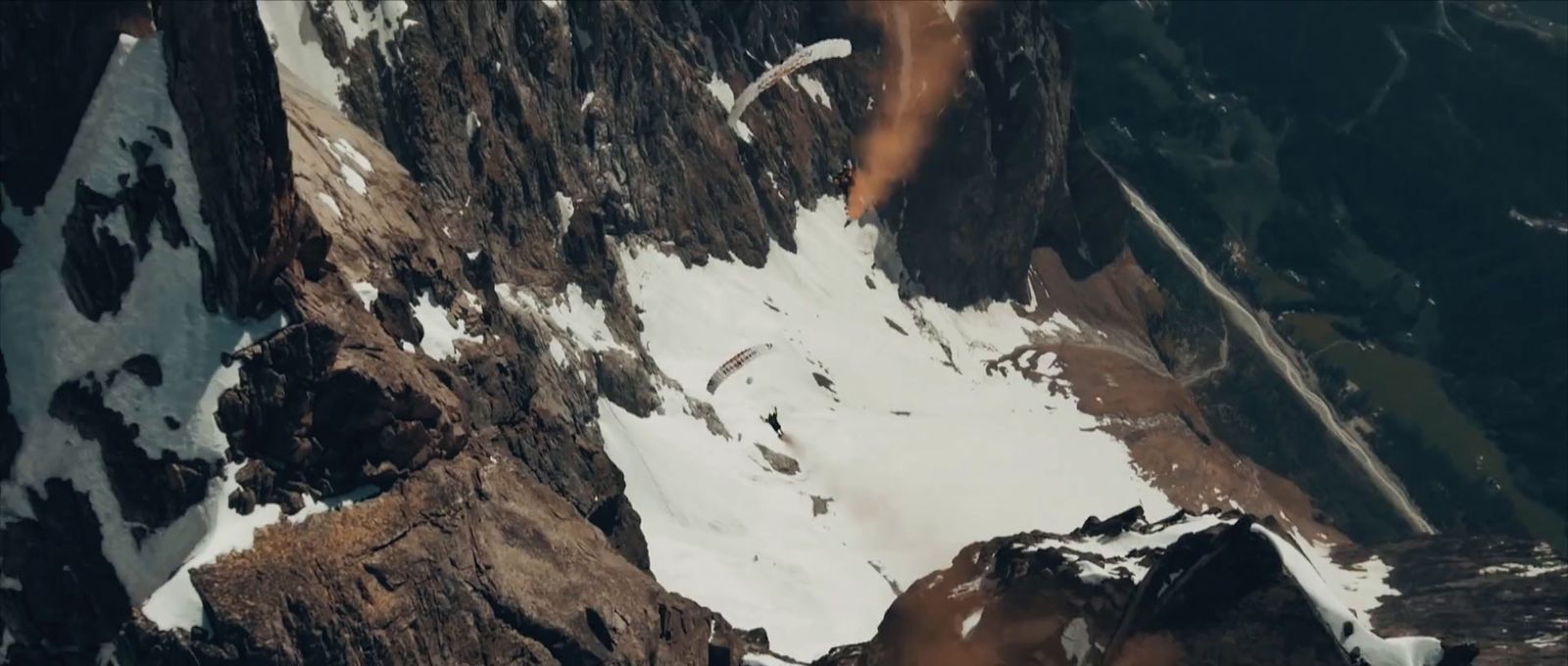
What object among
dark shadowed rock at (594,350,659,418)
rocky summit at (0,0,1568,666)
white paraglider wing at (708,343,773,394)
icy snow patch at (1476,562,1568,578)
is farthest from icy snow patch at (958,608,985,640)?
icy snow patch at (1476,562,1568,578)

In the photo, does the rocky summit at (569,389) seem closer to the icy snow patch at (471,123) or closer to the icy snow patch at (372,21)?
the icy snow patch at (372,21)

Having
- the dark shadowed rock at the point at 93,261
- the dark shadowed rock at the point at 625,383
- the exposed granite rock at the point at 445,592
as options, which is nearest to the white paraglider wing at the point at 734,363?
the dark shadowed rock at the point at 625,383

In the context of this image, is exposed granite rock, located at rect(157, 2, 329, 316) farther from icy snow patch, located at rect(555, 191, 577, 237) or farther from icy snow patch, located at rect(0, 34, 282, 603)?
icy snow patch, located at rect(555, 191, 577, 237)

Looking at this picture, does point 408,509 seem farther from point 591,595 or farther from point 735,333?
point 735,333

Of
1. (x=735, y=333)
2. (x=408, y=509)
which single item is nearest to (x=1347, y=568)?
(x=735, y=333)

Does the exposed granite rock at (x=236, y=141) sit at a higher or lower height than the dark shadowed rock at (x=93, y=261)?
higher
